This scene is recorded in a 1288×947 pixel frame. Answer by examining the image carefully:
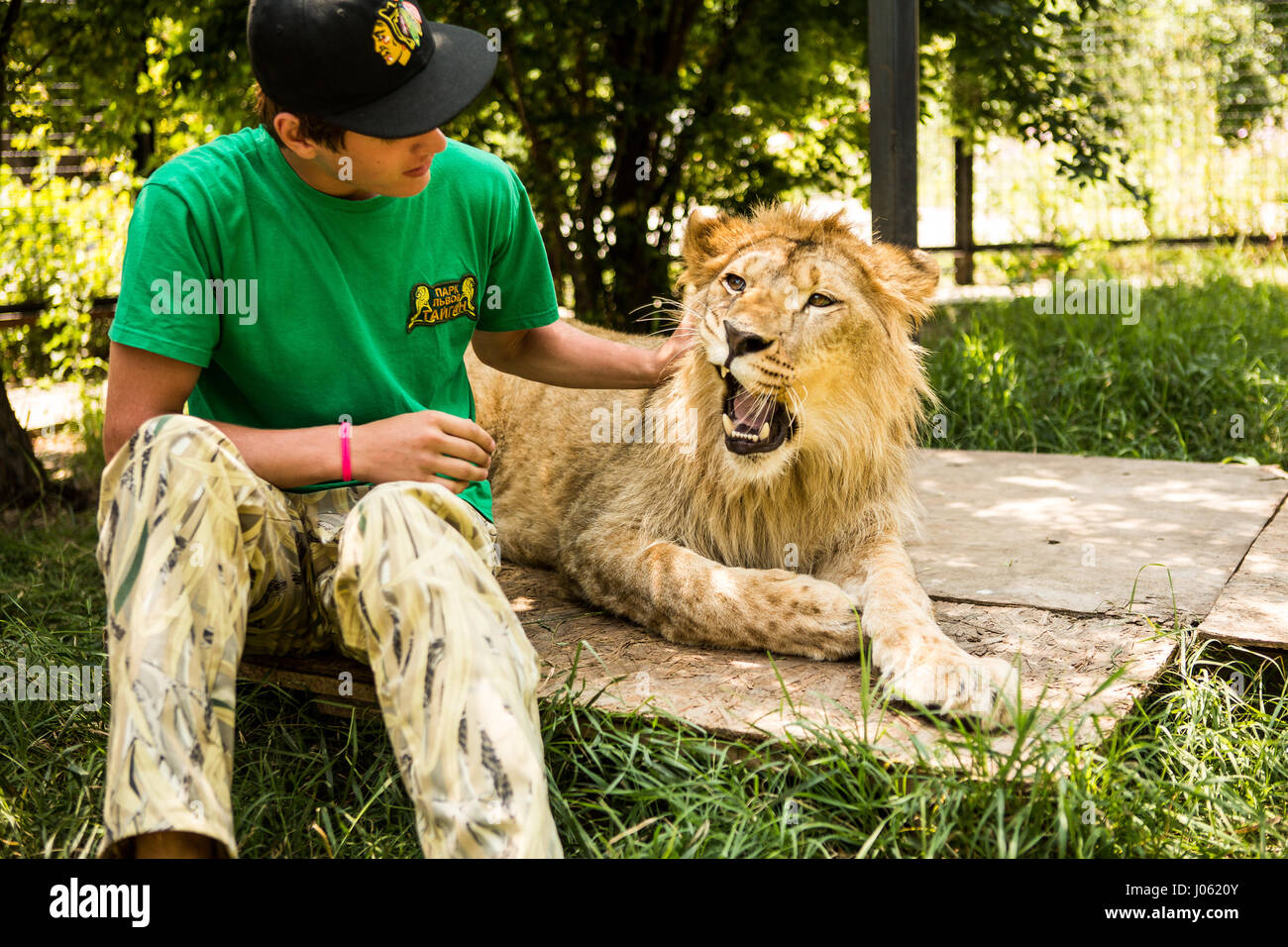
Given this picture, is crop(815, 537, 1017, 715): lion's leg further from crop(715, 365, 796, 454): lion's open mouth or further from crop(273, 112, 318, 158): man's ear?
crop(273, 112, 318, 158): man's ear

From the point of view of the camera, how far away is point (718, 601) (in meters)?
2.97

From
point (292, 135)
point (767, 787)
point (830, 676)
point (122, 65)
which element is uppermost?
point (122, 65)

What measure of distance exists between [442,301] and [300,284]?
0.36m

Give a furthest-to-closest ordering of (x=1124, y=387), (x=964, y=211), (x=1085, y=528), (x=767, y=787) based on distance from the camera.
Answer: (x=964, y=211), (x=1124, y=387), (x=1085, y=528), (x=767, y=787)

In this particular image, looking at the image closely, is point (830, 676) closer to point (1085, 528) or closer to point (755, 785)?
point (755, 785)

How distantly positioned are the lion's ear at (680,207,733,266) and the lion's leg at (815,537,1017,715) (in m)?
1.03

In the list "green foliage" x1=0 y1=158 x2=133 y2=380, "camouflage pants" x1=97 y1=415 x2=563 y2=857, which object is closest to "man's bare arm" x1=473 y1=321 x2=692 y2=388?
"camouflage pants" x1=97 y1=415 x2=563 y2=857

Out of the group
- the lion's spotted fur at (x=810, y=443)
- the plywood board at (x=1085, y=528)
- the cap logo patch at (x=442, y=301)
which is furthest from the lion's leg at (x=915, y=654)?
the cap logo patch at (x=442, y=301)

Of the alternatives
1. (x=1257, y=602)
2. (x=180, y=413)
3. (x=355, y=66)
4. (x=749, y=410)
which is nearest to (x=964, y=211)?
(x=1257, y=602)

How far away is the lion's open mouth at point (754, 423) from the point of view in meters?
3.09

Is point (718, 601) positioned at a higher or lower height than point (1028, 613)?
higher

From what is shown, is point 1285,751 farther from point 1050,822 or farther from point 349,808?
point 349,808

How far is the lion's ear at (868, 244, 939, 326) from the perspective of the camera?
322 cm

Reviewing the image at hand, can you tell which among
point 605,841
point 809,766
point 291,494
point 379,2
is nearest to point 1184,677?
point 809,766
